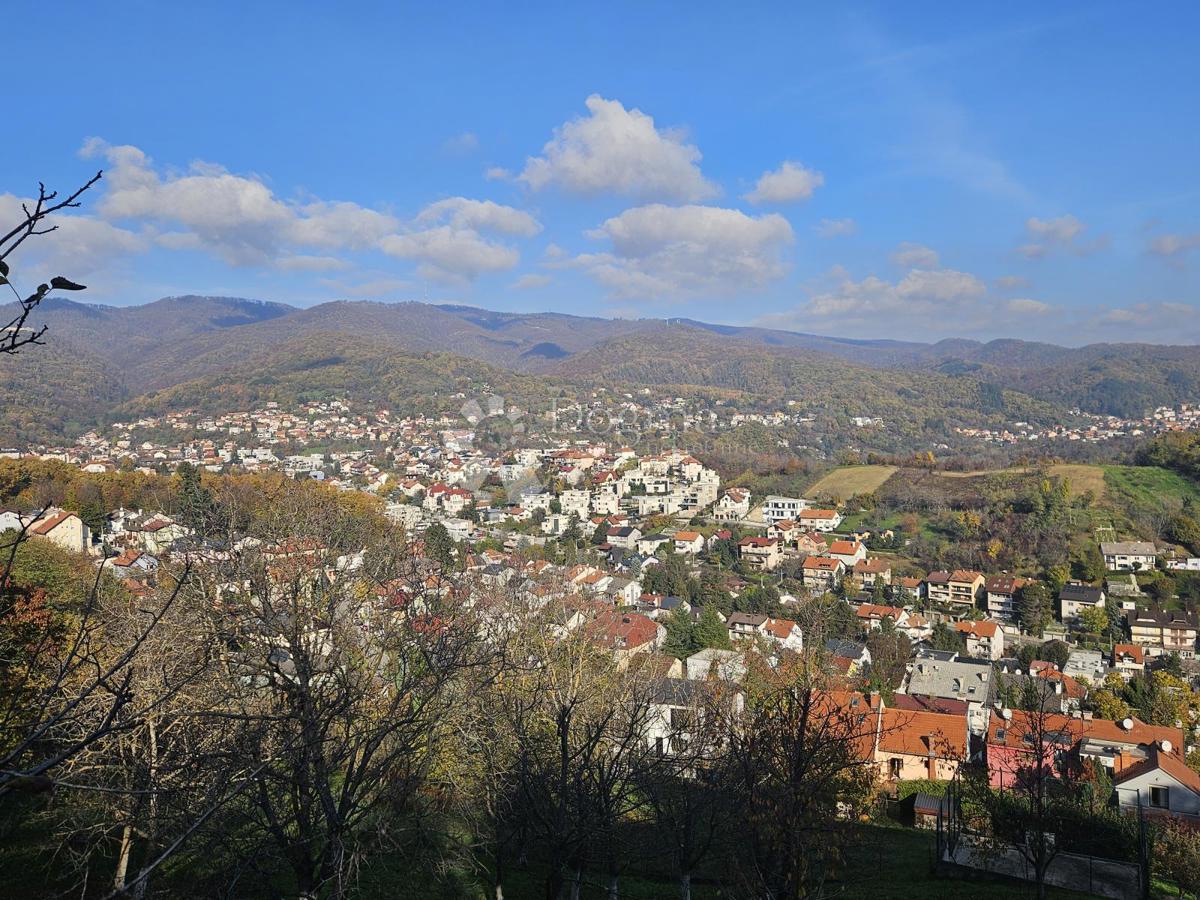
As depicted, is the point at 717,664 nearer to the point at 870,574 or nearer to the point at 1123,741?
the point at 1123,741

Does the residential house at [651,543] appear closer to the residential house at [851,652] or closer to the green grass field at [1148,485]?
the residential house at [851,652]

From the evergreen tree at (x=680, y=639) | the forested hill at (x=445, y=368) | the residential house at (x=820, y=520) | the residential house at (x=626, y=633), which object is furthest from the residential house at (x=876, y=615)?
the forested hill at (x=445, y=368)

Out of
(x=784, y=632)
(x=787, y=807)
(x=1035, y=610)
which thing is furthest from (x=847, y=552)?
(x=787, y=807)

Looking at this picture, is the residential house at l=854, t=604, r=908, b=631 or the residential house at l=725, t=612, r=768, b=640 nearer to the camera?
the residential house at l=725, t=612, r=768, b=640

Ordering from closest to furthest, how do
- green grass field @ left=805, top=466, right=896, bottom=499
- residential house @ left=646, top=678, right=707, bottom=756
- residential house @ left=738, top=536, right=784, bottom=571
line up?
residential house @ left=646, top=678, right=707, bottom=756 → residential house @ left=738, top=536, right=784, bottom=571 → green grass field @ left=805, top=466, right=896, bottom=499

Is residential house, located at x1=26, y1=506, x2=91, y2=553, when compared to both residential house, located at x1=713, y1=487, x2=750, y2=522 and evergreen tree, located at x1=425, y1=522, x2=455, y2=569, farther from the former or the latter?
residential house, located at x1=713, y1=487, x2=750, y2=522

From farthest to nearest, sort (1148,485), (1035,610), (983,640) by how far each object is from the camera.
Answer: (1148,485)
(1035,610)
(983,640)

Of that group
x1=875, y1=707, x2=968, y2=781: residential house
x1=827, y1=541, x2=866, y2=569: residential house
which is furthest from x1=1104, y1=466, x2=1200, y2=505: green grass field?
x1=875, y1=707, x2=968, y2=781: residential house

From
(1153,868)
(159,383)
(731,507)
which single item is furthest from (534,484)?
(159,383)
